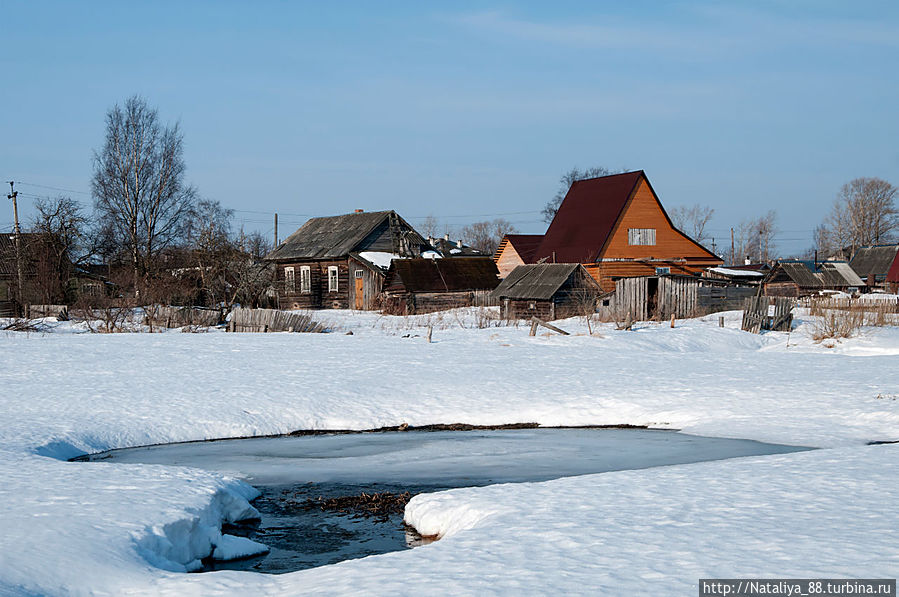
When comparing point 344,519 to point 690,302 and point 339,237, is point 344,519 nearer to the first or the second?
point 690,302


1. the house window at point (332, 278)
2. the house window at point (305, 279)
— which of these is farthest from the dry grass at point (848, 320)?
the house window at point (305, 279)

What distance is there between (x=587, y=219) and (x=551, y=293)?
1009 cm

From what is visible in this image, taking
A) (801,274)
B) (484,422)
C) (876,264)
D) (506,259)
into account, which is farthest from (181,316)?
(876,264)

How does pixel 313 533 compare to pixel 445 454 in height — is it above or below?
below

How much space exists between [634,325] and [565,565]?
23762 millimetres

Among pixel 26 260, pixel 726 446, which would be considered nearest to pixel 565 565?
pixel 726 446

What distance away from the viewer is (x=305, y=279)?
1865 inches

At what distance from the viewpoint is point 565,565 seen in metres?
6.13

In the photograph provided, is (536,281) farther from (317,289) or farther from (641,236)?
(317,289)

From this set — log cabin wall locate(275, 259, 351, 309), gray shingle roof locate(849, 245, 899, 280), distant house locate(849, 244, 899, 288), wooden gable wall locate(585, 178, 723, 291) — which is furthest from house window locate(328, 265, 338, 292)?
gray shingle roof locate(849, 245, 899, 280)

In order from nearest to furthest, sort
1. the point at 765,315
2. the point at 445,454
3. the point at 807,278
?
the point at 445,454
the point at 765,315
the point at 807,278

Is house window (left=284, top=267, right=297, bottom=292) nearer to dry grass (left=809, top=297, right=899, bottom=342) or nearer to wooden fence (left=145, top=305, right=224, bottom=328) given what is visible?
wooden fence (left=145, top=305, right=224, bottom=328)

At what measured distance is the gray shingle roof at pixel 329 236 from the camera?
45.5 meters

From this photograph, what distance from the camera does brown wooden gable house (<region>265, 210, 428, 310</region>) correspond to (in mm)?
43844
